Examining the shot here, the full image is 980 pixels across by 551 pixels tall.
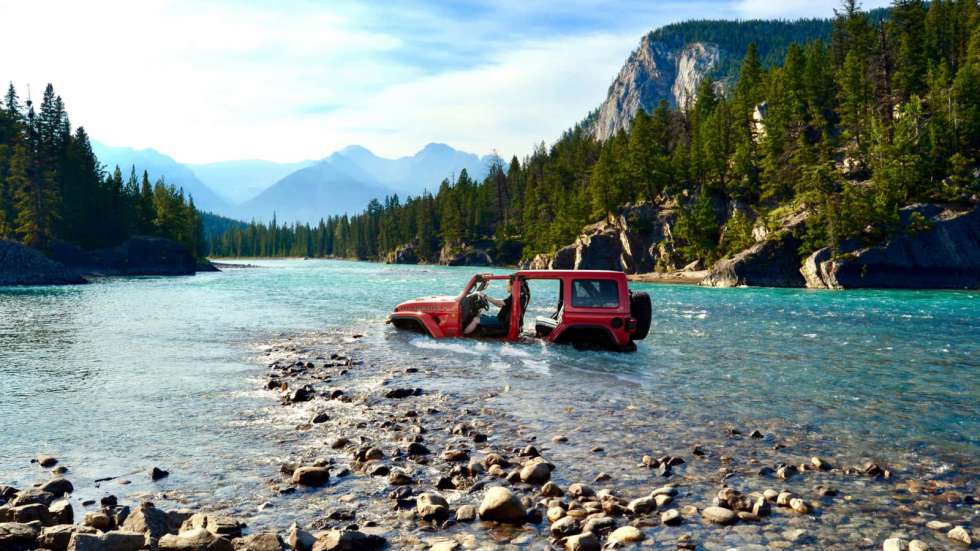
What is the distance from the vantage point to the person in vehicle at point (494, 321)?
18.7 meters

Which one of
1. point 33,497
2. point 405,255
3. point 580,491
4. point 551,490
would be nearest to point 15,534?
point 33,497

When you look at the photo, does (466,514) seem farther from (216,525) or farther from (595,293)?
(595,293)

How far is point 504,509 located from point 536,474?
127cm

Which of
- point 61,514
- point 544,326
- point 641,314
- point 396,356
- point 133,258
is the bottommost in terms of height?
point 396,356

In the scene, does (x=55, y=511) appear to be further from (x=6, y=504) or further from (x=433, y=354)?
(x=433, y=354)

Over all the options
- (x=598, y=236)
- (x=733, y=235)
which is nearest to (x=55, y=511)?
(x=733, y=235)

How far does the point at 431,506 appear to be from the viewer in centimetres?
621

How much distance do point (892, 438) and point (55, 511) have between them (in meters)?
11.2

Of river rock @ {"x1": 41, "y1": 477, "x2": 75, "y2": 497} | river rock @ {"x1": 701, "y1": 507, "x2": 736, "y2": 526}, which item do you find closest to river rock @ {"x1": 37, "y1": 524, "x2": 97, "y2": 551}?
river rock @ {"x1": 41, "y1": 477, "x2": 75, "y2": 497}

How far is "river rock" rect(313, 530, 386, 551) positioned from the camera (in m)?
5.27

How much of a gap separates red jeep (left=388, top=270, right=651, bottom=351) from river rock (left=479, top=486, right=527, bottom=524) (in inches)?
417

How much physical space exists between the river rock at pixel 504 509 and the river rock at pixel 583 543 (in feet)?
Result: 2.52

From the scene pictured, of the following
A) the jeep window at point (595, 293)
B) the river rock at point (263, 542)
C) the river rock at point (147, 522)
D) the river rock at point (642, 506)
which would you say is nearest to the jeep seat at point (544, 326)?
the jeep window at point (595, 293)

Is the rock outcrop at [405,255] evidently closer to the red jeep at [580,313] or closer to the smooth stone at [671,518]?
the red jeep at [580,313]
